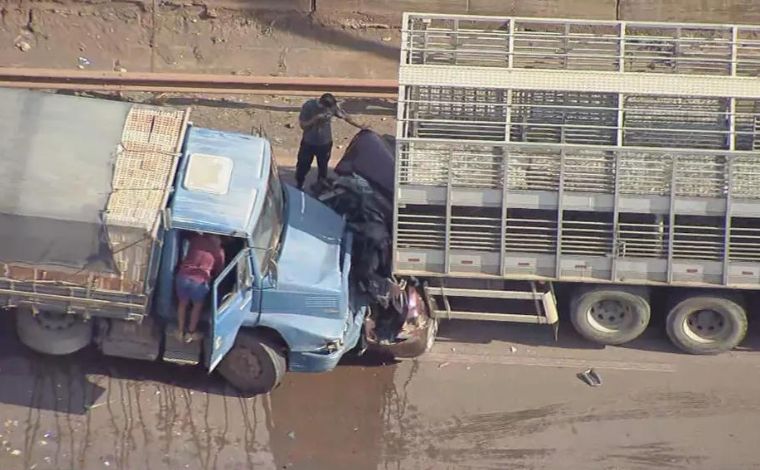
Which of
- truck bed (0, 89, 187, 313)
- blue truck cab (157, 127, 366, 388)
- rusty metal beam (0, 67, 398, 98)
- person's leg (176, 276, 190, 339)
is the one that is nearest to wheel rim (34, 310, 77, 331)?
→ truck bed (0, 89, 187, 313)

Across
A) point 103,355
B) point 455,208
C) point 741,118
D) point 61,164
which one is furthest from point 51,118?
point 741,118

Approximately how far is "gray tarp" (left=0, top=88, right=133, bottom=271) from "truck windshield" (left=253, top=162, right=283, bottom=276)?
103 cm

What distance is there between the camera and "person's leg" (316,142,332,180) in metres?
12.0

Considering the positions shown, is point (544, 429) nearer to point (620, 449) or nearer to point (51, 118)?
point (620, 449)

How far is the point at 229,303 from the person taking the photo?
9438 mm

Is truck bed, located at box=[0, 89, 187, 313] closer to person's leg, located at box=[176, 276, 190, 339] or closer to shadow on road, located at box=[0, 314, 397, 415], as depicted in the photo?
person's leg, located at box=[176, 276, 190, 339]

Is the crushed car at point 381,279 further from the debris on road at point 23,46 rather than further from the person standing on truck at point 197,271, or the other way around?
the debris on road at point 23,46

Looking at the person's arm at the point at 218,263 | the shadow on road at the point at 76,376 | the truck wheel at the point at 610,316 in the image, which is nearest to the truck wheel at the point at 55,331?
the shadow on road at the point at 76,376

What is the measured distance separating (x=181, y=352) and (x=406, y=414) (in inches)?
80.3

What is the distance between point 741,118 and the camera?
Answer: 10.7 m

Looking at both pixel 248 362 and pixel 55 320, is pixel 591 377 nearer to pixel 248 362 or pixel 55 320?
pixel 248 362

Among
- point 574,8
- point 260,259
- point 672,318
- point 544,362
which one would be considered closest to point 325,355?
point 260,259

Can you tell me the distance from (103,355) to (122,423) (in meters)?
0.89

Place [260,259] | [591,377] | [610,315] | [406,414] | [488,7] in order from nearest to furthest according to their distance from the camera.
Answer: [260,259]
[406,414]
[591,377]
[610,315]
[488,7]
